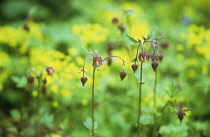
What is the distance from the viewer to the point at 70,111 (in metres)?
2.91

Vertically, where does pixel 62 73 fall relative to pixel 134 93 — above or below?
above

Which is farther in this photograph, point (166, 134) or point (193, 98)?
point (193, 98)

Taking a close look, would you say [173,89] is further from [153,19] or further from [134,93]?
[153,19]

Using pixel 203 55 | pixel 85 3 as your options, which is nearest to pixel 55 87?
pixel 203 55

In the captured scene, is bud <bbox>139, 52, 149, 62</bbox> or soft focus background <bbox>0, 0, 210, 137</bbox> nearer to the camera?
bud <bbox>139, 52, 149, 62</bbox>

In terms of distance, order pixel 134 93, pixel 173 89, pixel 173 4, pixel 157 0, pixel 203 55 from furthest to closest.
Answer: pixel 157 0 < pixel 173 4 < pixel 203 55 < pixel 134 93 < pixel 173 89

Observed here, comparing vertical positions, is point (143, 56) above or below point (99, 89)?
above

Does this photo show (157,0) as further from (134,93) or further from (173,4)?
(134,93)

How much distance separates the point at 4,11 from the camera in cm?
586

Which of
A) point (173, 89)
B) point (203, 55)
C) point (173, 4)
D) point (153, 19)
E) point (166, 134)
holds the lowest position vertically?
point (166, 134)

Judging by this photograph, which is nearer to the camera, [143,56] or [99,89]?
[143,56]

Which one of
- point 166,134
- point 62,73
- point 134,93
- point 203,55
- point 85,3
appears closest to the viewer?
point 166,134

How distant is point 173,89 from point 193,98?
3.40 feet

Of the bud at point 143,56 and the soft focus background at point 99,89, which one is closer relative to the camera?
the bud at point 143,56
